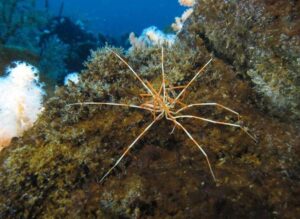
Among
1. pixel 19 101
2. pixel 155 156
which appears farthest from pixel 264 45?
pixel 19 101

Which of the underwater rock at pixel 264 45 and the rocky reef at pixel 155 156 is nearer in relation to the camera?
the rocky reef at pixel 155 156

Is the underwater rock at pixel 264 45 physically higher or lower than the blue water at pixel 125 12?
lower

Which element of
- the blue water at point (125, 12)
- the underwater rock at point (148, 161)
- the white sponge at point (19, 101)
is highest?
the blue water at point (125, 12)

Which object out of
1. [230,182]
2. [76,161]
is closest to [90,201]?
[76,161]

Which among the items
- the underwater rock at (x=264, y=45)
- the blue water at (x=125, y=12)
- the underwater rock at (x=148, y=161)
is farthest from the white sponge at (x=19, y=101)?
the blue water at (x=125, y=12)

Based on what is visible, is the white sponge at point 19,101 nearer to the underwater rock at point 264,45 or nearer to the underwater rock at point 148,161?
the underwater rock at point 148,161

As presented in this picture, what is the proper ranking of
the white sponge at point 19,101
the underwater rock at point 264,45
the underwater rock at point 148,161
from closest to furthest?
the underwater rock at point 148,161, the underwater rock at point 264,45, the white sponge at point 19,101

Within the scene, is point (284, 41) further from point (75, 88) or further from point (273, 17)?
point (75, 88)

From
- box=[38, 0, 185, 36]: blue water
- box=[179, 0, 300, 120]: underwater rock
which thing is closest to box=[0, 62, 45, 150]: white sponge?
box=[179, 0, 300, 120]: underwater rock
